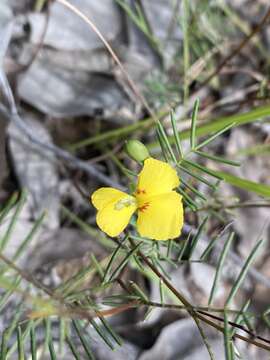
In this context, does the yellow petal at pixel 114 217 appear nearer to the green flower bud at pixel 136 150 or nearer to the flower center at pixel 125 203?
the flower center at pixel 125 203

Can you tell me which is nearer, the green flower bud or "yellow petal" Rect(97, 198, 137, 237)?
"yellow petal" Rect(97, 198, 137, 237)

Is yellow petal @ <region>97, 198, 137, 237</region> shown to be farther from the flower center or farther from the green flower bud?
the green flower bud

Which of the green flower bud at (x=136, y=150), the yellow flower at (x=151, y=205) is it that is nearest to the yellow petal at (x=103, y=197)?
the yellow flower at (x=151, y=205)

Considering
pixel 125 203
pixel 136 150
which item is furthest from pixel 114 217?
pixel 136 150

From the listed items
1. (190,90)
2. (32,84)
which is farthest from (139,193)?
(190,90)

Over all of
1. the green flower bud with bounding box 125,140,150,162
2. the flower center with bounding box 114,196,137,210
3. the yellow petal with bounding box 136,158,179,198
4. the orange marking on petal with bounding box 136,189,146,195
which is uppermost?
the green flower bud with bounding box 125,140,150,162

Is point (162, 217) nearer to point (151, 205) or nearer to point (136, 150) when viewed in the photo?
point (151, 205)

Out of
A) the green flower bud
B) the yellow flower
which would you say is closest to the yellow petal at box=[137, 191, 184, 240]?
the yellow flower
